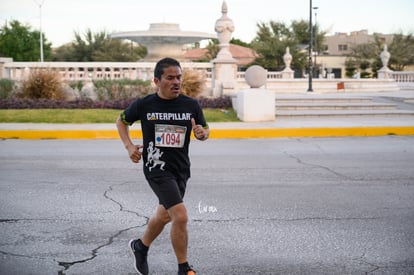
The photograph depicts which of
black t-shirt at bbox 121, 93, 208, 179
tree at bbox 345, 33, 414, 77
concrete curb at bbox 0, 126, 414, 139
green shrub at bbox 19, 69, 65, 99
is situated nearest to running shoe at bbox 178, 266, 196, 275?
black t-shirt at bbox 121, 93, 208, 179

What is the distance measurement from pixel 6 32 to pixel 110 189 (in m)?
52.2

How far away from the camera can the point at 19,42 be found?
54.6 metres

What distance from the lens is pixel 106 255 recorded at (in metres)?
4.79

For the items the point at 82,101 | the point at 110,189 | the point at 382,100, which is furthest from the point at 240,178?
the point at 382,100

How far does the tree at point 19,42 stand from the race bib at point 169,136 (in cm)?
5141

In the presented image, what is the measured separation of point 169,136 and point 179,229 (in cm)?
68

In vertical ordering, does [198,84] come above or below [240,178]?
above

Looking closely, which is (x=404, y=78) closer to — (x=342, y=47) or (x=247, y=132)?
(x=247, y=132)

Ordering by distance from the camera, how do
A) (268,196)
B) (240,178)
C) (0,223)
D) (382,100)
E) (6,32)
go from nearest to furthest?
(0,223) → (268,196) → (240,178) → (382,100) → (6,32)

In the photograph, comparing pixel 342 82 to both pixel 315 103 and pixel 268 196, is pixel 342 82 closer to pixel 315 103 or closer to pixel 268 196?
pixel 315 103

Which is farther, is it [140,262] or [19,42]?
[19,42]

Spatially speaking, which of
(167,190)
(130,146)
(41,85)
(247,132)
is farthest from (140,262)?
(41,85)

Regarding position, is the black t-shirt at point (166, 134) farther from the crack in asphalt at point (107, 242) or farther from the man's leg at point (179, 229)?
the crack in asphalt at point (107, 242)

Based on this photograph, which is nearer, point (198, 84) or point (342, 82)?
point (198, 84)
